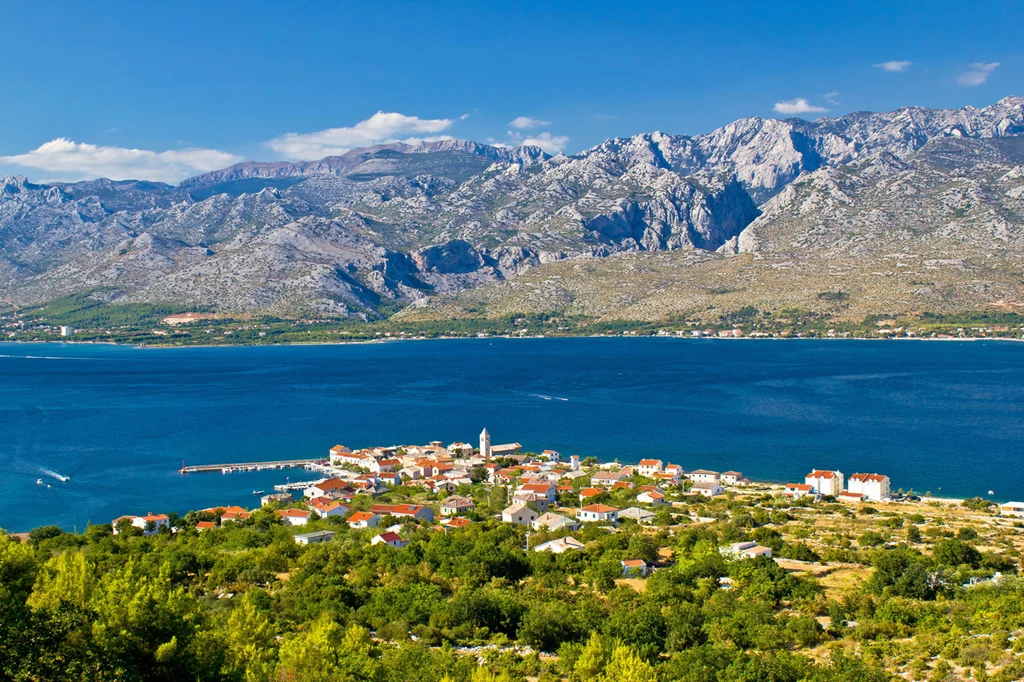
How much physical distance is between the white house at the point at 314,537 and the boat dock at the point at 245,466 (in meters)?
24.1

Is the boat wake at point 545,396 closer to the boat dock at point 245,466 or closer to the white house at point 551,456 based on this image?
the white house at point 551,456

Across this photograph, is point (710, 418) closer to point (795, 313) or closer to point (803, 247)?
point (795, 313)

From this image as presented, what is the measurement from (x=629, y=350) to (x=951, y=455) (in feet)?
275

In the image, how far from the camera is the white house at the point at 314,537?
→ 3394 cm

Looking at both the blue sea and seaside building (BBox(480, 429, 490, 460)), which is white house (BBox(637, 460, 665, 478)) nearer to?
the blue sea

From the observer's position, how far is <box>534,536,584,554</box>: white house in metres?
31.0

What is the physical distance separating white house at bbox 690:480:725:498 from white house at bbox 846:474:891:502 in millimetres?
6703

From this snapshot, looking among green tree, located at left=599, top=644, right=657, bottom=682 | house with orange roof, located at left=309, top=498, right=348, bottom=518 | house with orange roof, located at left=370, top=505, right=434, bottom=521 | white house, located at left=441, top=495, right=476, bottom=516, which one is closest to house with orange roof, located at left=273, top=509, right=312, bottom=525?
house with orange roof, located at left=309, top=498, right=348, bottom=518

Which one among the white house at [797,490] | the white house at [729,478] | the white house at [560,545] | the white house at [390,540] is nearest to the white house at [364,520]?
the white house at [390,540]

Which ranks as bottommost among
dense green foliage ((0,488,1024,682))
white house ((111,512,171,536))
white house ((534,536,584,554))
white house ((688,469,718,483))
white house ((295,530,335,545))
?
white house ((688,469,718,483))

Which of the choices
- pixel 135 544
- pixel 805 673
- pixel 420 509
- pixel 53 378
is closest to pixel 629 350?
pixel 53 378

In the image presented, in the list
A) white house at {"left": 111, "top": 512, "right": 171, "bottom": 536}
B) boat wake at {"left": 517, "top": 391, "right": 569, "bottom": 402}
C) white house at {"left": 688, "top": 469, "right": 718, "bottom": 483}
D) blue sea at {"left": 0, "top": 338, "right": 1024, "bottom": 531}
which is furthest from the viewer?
boat wake at {"left": 517, "top": 391, "right": 569, "bottom": 402}

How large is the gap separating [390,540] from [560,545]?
20.4 feet

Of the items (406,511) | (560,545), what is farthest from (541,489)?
(560,545)
